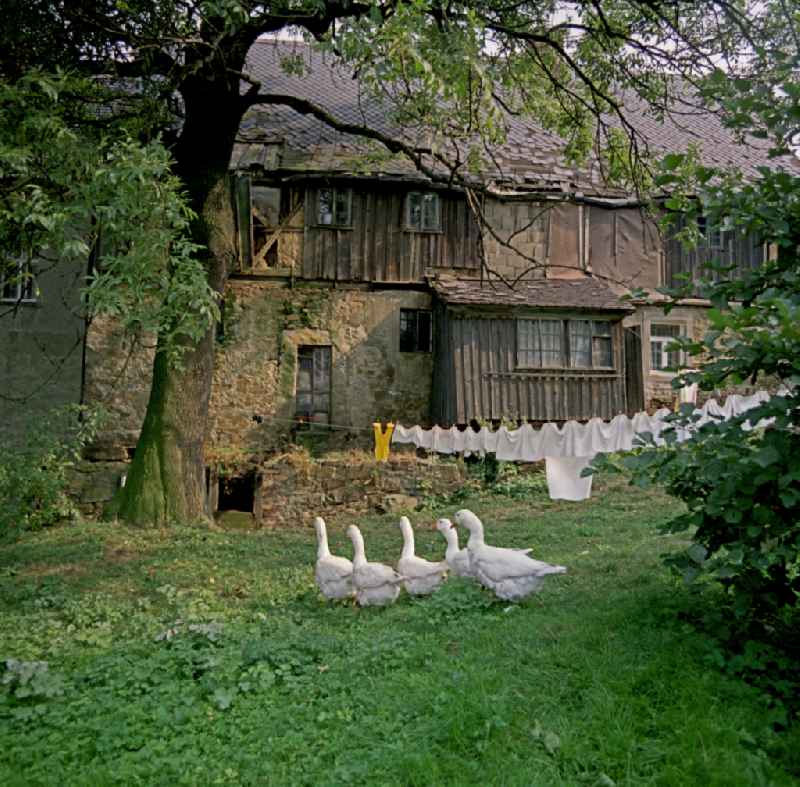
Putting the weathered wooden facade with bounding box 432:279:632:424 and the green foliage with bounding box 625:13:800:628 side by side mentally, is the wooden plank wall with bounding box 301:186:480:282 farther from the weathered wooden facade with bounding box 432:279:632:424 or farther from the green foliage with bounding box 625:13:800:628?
the green foliage with bounding box 625:13:800:628

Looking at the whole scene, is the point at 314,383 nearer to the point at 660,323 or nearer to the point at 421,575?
the point at 660,323

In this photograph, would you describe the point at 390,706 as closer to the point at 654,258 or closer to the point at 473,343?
the point at 473,343

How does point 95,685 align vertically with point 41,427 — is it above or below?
below

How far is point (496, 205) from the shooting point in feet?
65.1

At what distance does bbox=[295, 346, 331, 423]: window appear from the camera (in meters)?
18.6

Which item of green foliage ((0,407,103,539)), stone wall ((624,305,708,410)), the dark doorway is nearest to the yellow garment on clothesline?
green foliage ((0,407,103,539))

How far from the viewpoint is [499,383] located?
17688mm

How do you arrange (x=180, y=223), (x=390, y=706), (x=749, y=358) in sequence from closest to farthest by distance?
(x=749, y=358) < (x=390, y=706) < (x=180, y=223)

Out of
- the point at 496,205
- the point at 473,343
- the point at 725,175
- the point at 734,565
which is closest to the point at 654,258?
the point at 496,205

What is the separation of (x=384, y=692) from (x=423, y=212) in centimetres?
1569

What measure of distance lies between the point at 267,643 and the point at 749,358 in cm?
380

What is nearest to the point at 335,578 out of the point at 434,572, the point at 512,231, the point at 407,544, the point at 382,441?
the point at 407,544

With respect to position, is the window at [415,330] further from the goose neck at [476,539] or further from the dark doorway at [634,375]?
the goose neck at [476,539]

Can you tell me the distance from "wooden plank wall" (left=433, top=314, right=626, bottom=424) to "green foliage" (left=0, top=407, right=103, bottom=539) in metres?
8.24
